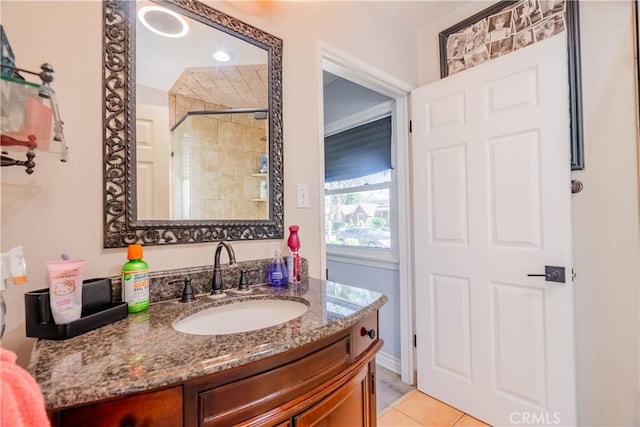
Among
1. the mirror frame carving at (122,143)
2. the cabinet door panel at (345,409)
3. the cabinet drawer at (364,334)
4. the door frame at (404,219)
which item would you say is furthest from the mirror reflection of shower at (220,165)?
the door frame at (404,219)

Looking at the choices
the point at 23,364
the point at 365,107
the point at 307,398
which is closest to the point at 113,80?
the point at 23,364

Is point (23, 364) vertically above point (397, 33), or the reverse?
point (397, 33)

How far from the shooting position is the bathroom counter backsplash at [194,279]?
94 cm

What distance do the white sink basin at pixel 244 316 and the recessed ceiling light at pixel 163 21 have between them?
3.30 ft

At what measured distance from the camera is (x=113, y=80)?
36.4 inches

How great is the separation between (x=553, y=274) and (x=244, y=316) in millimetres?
1450

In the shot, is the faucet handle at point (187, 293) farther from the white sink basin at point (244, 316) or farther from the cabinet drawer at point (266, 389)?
the cabinet drawer at point (266, 389)

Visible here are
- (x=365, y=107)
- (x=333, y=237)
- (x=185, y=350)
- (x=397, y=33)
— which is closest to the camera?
(x=185, y=350)

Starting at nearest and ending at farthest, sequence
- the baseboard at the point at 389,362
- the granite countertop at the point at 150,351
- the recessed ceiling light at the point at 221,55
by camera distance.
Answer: the granite countertop at the point at 150,351 → the recessed ceiling light at the point at 221,55 → the baseboard at the point at 389,362

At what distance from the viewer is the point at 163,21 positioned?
1046 mm

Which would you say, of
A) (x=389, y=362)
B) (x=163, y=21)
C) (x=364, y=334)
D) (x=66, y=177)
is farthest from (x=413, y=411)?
(x=163, y=21)

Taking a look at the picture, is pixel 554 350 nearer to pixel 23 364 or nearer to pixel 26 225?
pixel 23 364

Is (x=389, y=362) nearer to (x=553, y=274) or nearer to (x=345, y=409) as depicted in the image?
(x=553, y=274)

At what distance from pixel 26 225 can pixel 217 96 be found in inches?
30.0
